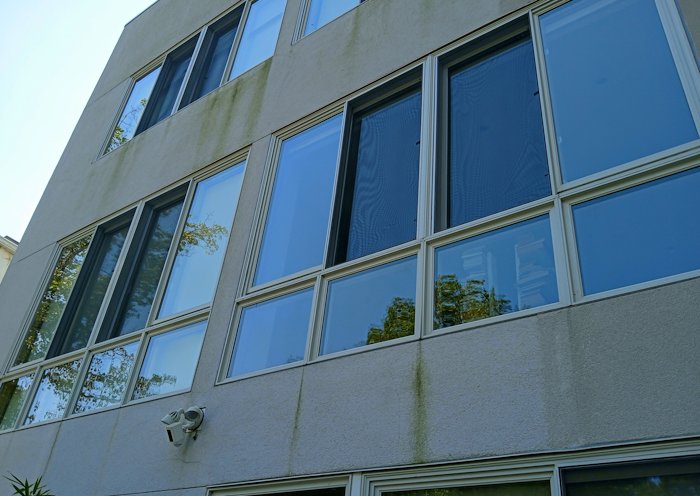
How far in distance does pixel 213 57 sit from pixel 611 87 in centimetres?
647

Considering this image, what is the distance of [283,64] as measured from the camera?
7691 mm

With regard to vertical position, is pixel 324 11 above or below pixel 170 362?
above

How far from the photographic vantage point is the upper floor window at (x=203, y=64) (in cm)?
866

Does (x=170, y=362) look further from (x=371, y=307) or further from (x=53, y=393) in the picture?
(x=371, y=307)

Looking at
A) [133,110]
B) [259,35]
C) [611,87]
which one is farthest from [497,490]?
[133,110]

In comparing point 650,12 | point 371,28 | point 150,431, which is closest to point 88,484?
point 150,431

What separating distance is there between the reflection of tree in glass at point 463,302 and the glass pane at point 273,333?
1235mm

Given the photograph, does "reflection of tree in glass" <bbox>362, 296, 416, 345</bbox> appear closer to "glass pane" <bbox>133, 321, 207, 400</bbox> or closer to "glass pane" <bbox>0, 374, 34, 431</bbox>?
"glass pane" <bbox>133, 321, 207, 400</bbox>

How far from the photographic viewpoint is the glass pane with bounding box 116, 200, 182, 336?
7.26m

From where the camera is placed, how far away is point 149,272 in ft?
24.8

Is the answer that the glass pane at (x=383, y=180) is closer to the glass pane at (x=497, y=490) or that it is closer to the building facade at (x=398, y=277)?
the building facade at (x=398, y=277)

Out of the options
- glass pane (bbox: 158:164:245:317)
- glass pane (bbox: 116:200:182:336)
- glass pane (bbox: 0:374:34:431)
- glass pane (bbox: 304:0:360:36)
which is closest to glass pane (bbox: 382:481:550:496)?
glass pane (bbox: 158:164:245:317)

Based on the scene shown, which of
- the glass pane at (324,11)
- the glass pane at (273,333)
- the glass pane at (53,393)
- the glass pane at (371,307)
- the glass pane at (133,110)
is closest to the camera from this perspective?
the glass pane at (371,307)

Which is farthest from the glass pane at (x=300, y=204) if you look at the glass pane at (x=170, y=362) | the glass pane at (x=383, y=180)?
the glass pane at (x=170, y=362)
